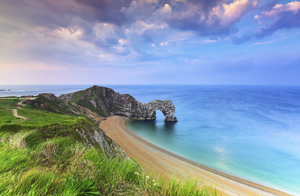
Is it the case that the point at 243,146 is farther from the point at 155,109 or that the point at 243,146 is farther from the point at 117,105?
the point at 117,105

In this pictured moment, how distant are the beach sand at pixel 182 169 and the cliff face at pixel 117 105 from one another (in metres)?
23.2

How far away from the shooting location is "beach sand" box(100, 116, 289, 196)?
859 inches

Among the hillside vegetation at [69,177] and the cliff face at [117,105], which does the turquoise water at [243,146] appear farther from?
the hillside vegetation at [69,177]

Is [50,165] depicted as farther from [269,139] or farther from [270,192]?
[269,139]

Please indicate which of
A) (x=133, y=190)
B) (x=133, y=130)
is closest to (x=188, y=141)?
(x=133, y=130)

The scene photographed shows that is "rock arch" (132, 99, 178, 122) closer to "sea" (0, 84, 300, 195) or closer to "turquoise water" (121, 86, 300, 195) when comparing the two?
"sea" (0, 84, 300, 195)

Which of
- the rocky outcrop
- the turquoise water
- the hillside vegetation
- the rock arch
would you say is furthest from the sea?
A: the hillside vegetation

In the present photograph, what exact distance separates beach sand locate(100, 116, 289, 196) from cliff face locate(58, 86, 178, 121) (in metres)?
23.2

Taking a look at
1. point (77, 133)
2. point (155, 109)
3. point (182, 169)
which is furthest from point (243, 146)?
point (77, 133)

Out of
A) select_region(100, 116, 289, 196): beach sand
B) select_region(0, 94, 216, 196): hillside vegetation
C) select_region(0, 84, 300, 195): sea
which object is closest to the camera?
select_region(0, 94, 216, 196): hillside vegetation

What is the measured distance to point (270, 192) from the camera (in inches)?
859

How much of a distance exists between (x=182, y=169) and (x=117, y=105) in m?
48.4

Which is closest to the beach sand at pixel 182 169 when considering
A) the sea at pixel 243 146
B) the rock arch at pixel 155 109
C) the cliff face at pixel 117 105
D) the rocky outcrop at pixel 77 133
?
the sea at pixel 243 146

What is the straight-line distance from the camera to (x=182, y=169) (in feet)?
85.3
